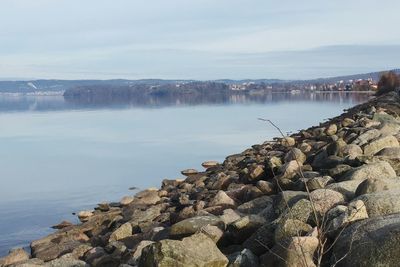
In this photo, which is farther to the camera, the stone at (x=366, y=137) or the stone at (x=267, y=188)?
the stone at (x=366, y=137)

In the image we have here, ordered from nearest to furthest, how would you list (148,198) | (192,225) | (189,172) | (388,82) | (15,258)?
(192,225), (15,258), (148,198), (189,172), (388,82)

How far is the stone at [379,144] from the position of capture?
422 inches

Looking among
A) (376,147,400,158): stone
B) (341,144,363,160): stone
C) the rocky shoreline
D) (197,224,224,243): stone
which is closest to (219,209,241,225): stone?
the rocky shoreline

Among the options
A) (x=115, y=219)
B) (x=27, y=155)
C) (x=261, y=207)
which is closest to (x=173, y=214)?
(x=115, y=219)

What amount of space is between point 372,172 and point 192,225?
2.75 meters

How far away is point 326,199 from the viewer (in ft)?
21.7

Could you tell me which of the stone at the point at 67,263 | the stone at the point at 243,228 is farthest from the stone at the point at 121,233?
the stone at the point at 243,228

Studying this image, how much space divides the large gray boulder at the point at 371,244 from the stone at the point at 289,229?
462 millimetres

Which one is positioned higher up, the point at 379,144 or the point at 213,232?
the point at 379,144

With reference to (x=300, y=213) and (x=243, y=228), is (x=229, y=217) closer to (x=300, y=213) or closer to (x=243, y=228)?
(x=243, y=228)

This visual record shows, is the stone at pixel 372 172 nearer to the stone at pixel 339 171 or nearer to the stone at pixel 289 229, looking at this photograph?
the stone at pixel 339 171

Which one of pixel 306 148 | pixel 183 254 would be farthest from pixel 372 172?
pixel 306 148

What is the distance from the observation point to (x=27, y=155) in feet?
93.9

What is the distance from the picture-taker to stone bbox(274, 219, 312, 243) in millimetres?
5679
